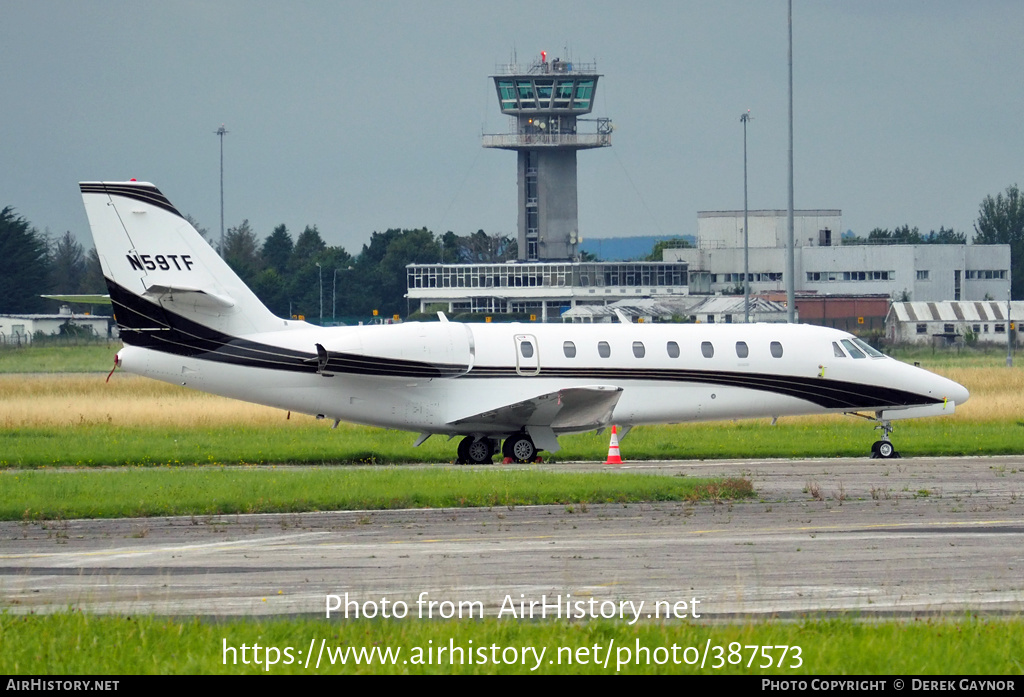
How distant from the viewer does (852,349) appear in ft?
96.0

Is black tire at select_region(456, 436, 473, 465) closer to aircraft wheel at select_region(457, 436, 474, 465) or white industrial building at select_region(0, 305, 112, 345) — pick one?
aircraft wheel at select_region(457, 436, 474, 465)

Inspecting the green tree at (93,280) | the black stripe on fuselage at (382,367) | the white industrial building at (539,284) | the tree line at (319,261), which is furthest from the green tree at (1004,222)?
the black stripe on fuselage at (382,367)

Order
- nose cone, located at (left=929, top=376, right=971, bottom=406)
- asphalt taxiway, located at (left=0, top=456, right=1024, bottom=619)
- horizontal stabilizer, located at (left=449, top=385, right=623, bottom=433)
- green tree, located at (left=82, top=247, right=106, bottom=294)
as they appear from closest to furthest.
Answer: asphalt taxiway, located at (left=0, top=456, right=1024, bottom=619) → horizontal stabilizer, located at (left=449, top=385, right=623, bottom=433) → nose cone, located at (left=929, top=376, right=971, bottom=406) → green tree, located at (left=82, top=247, right=106, bottom=294)

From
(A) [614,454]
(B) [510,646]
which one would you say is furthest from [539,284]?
(B) [510,646]

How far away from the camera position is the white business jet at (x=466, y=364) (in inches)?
999

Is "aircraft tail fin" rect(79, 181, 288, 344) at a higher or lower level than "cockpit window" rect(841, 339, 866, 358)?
higher

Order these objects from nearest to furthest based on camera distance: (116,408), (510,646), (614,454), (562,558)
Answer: (510,646), (562,558), (614,454), (116,408)

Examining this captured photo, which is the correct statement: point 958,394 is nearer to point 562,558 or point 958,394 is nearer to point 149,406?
point 562,558

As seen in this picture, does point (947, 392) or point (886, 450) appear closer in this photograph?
point (886, 450)

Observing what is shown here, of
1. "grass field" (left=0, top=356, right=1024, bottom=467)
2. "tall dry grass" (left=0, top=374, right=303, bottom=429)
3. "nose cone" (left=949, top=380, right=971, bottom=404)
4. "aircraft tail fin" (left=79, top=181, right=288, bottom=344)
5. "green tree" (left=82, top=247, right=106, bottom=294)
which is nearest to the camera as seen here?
"aircraft tail fin" (left=79, top=181, right=288, bottom=344)

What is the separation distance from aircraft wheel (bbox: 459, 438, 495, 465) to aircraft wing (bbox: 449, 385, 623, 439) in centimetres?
61

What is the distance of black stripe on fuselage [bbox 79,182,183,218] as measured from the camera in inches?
988

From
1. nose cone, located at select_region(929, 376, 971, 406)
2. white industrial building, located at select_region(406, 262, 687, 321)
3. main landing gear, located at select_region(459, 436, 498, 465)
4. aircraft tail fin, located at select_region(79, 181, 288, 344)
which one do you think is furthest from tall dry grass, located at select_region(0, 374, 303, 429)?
white industrial building, located at select_region(406, 262, 687, 321)

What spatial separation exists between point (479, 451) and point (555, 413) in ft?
6.14
